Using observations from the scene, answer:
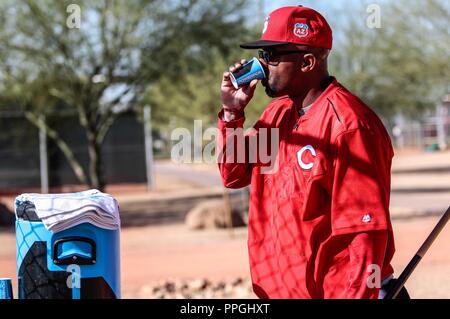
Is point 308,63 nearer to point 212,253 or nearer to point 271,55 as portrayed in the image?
point 271,55

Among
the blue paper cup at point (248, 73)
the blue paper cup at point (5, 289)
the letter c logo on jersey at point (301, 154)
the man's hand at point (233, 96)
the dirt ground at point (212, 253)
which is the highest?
the blue paper cup at point (248, 73)

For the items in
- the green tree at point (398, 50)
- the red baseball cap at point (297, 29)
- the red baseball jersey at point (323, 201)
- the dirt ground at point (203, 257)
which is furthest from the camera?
the green tree at point (398, 50)

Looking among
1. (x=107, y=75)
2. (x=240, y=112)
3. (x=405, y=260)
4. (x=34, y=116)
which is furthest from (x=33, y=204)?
(x=34, y=116)

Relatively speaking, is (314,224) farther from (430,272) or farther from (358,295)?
(430,272)

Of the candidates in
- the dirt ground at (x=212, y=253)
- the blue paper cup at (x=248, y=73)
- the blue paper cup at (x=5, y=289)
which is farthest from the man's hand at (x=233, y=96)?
the dirt ground at (x=212, y=253)

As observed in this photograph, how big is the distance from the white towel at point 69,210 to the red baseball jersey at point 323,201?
1.80ft

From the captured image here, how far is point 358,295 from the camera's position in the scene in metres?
2.48

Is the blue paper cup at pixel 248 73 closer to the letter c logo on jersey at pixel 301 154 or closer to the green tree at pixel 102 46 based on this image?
the letter c logo on jersey at pixel 301 154

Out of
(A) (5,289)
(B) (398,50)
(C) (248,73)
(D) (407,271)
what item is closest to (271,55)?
(C) (248,73)

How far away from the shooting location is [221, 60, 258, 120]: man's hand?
2820 millimetres

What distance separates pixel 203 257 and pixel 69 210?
9206 millimetres

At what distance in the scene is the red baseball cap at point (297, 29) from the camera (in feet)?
8.96

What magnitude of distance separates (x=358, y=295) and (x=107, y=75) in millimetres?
15033

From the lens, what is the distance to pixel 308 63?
2.78 metres
